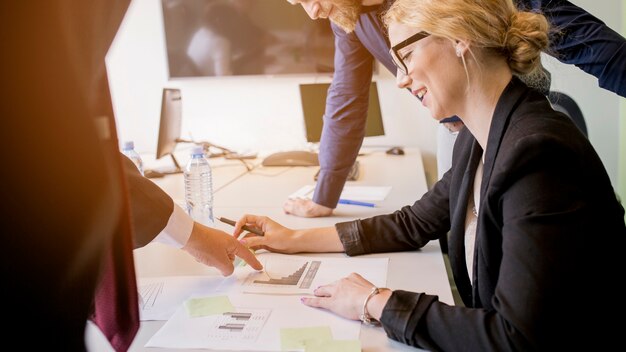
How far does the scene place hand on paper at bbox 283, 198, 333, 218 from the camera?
1.82 meters

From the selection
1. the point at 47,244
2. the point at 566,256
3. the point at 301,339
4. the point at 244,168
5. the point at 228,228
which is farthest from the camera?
the point at 244,168

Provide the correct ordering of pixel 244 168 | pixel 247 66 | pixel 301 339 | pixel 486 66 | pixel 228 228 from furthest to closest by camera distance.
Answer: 1. pixel 247 66
2. pixel 244 168
3. pixel 228 228
4. pixel 486 66
5. pixel 301 339

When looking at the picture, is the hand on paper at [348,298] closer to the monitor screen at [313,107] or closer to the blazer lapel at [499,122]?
the blazer lapel at [499,122]

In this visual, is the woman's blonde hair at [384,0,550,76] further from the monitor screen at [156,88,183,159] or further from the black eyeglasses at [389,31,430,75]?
the monitor screen at [156,88,183,159]

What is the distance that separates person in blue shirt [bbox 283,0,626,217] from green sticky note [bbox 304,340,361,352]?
2.54ft

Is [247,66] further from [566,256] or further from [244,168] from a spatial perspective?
[566,256]

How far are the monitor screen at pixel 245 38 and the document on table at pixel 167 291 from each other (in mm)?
2254

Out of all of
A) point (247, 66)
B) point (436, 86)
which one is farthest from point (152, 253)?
point (247, 66)

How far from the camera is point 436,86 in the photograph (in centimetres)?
118

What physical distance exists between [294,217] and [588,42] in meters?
0.94

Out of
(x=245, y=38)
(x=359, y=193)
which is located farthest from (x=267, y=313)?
(x=245, y=38)

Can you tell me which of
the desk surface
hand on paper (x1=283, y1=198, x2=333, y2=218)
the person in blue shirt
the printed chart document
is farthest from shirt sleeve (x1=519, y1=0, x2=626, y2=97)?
hand on paper (x1=283, y1=198, x2=333, y2=218)

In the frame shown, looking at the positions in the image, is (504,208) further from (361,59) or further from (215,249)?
(361,59)

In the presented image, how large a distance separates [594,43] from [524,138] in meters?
0.64
